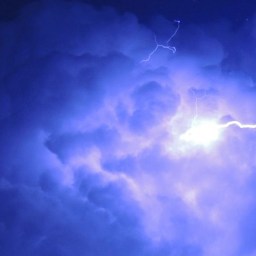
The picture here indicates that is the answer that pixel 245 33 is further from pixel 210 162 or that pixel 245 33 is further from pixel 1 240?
pixel 1 240

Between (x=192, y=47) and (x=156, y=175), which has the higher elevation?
(x=192, y=47)

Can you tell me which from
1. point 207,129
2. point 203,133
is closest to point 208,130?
point 207,129

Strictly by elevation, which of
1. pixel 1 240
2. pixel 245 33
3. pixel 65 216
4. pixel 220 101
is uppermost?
pixel 245 33

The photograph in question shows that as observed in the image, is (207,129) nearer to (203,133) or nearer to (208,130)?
(208,130)

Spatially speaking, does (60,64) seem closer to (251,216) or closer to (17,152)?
(17,152)

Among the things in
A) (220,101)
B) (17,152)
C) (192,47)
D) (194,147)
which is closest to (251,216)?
(194,147)

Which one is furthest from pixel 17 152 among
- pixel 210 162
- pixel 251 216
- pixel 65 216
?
pixel 251 216
